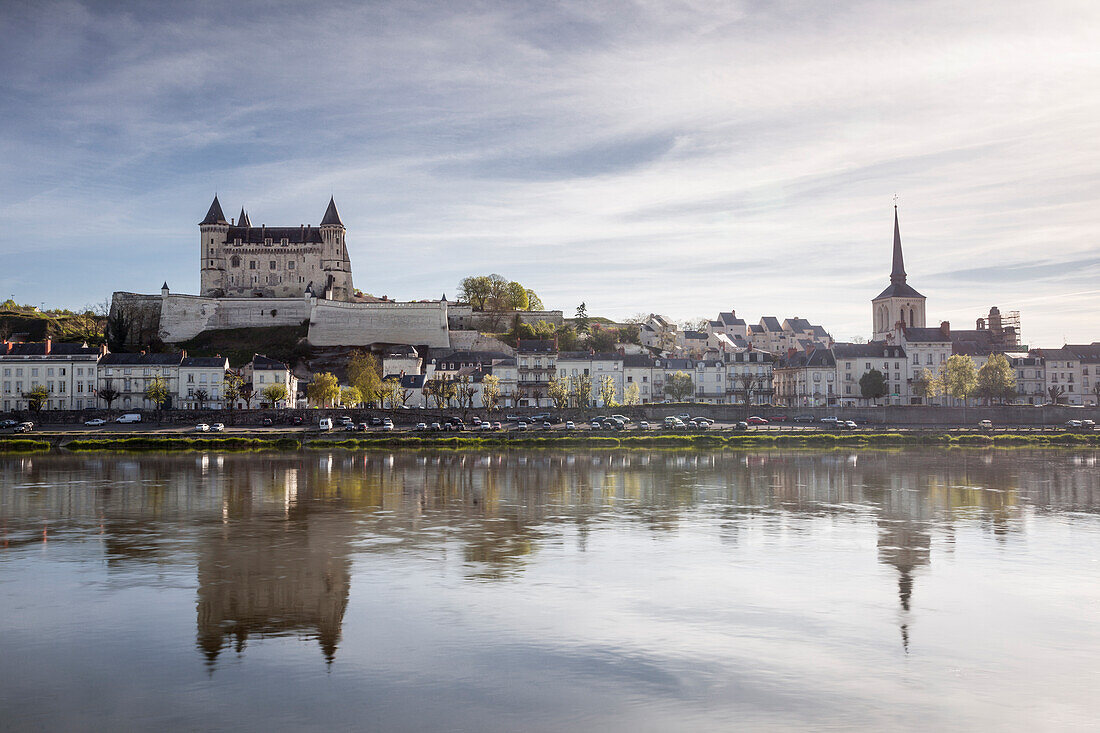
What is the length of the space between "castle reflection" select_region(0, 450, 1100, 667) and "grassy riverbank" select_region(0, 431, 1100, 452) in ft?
13.7

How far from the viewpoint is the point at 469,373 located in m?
65.2

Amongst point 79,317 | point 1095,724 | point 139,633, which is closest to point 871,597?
point 1095,724

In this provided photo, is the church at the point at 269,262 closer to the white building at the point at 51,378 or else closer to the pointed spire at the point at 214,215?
the pointed spire at the point at 214,215

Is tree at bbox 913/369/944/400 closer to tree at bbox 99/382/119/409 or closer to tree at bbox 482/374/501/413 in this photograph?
tree at bbox 482/374/501/413

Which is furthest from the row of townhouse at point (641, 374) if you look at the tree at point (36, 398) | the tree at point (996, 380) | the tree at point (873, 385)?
the tree at point (36, 398)

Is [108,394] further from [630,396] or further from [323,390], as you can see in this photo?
[630,396]

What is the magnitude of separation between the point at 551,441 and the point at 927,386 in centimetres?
3407

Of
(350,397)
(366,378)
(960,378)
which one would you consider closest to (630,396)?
(366,378)

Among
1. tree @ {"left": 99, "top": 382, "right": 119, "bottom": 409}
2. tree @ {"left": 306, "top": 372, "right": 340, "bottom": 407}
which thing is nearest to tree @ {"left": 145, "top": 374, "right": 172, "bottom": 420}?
tree @ {"left": 99, "top": 382, "right": 119, "bottom": 409}

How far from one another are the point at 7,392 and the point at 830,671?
6268 centimetres

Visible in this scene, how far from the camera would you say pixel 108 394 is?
57594 mm

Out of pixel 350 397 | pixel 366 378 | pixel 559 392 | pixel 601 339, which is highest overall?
pixel 601 339

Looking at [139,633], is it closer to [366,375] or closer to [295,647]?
[295,647]

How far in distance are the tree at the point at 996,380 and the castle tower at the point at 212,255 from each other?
67.4 metres
